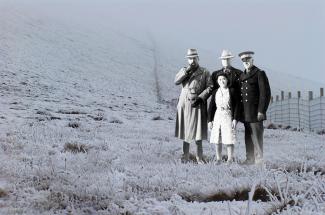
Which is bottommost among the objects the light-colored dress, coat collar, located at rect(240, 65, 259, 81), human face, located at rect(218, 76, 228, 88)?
the light-colored dress

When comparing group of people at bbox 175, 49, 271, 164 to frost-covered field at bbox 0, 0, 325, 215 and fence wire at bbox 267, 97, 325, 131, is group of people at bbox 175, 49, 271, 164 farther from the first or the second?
fence wire at bbox 267, 97, 325, 131

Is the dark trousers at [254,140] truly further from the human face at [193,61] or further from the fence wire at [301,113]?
the fence wire at [301,113]

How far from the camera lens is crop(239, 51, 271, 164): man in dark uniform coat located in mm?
8250

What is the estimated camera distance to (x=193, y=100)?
907 centimetres

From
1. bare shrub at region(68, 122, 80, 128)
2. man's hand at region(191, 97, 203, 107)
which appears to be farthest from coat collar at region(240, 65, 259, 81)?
bare shrub at region(68, 122, 80, 128)

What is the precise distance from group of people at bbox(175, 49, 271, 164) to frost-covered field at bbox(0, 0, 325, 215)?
418 millimetres

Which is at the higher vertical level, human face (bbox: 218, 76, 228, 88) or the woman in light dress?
human face (bbox: 218, 76, 228, 88)

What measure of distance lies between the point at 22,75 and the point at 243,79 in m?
20.5

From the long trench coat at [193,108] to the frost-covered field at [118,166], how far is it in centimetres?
48

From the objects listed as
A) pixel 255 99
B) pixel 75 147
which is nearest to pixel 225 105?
pixel 255 99

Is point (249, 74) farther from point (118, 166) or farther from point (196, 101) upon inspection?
point (118, 166)

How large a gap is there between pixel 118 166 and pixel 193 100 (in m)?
2.39

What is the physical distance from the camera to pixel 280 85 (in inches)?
1902

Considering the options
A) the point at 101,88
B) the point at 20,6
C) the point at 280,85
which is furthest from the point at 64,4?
the point at 101,88
